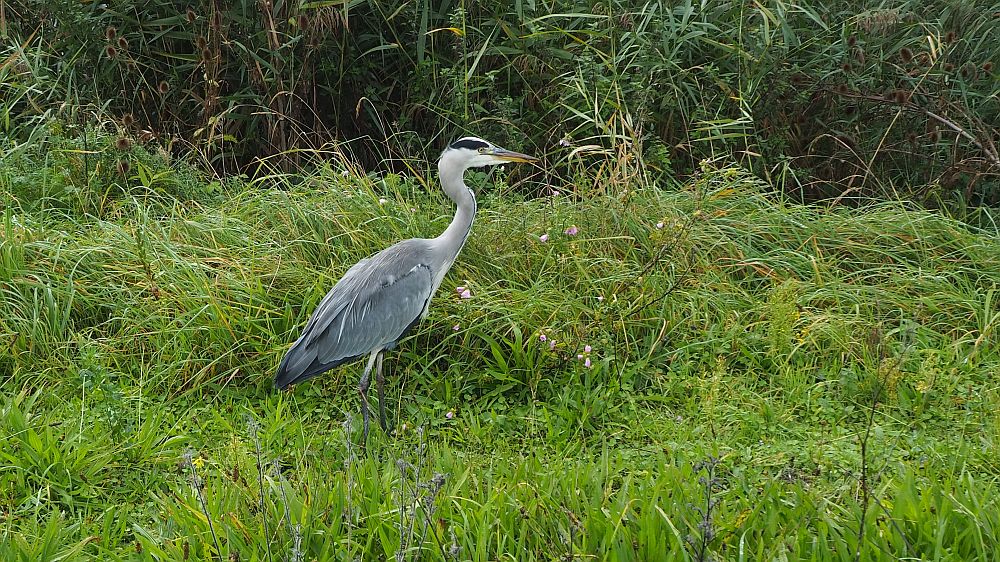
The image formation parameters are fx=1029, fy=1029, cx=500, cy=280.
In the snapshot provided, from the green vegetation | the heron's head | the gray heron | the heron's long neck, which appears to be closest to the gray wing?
the gray heron

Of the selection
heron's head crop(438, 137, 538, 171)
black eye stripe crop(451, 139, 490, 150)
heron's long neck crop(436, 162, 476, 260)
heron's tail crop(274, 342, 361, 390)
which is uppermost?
black eye stripe crop(451, 139, 490, 150)

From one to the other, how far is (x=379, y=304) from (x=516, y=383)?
0.66 metres

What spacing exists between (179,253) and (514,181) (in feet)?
6.71

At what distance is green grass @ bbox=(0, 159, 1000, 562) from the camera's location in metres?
2.92

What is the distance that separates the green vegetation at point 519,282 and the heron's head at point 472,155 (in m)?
0.50

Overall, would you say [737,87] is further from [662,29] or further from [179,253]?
[179,253]

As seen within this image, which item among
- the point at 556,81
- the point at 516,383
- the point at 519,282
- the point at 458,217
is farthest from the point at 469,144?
the point at 556,81

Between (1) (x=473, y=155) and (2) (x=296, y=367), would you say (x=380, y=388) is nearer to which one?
(2) (x=296, y=367)

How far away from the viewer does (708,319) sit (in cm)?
441

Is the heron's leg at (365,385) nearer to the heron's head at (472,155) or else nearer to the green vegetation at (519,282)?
the green vegetation at (519,282)

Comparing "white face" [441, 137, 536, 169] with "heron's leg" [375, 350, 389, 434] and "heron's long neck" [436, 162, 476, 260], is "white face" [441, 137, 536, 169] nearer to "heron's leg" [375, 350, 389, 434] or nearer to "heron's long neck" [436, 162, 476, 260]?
"heron's long neck" [436, 162, 476, 260]

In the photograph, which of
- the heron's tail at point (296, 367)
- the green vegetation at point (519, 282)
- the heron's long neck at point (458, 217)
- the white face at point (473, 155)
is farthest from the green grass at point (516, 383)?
the white face at point (473, 155)

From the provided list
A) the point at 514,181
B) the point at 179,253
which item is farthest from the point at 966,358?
the point at 179,253

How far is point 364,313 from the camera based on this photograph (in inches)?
157
